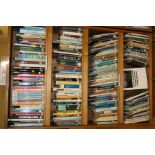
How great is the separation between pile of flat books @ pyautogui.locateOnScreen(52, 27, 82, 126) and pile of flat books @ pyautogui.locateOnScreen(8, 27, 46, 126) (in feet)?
0.47

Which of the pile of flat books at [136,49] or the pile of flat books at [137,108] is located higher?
the pile of flat books at [136,49]

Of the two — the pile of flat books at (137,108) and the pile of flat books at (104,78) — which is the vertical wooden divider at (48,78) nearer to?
the pile of flat books at (104,78)

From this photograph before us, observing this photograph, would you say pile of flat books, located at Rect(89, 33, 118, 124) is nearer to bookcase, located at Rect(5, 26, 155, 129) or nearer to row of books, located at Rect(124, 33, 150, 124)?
bookcase, located at Rect(5, 26, 155, 129)

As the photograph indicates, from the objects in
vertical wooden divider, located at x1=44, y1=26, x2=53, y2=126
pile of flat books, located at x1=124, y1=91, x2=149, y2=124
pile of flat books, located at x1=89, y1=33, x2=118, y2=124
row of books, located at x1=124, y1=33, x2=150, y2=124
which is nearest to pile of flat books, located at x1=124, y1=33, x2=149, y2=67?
row of books, located at x1=124, y1=33, x2=150, y2=124

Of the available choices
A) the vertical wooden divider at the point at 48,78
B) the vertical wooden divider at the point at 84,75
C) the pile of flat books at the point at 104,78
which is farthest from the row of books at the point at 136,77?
the vertical wooden divider at the point at 48,78

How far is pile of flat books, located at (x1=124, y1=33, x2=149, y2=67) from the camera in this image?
2.13m

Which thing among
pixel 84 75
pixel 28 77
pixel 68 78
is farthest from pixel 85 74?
pixel 28 77

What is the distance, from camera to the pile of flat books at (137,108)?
2.08 metres

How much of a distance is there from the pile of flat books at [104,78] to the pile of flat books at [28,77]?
512 mm

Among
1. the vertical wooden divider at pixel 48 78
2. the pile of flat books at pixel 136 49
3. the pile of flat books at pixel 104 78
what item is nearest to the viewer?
the vertical wooden divider at pixel 48 78

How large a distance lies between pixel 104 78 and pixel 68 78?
37 centimetres

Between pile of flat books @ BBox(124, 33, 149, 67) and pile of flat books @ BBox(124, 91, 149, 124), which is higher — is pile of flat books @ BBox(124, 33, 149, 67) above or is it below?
above

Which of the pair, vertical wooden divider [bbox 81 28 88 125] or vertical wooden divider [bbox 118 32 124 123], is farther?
vertical wooden divider [bbox 118 32 124 123]
